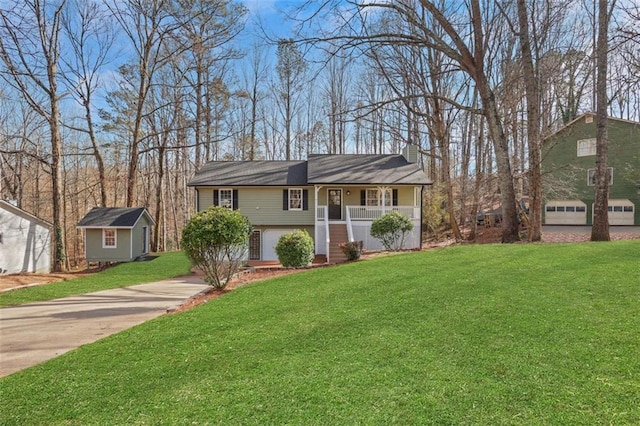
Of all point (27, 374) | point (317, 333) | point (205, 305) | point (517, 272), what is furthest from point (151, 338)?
point (517, 272)

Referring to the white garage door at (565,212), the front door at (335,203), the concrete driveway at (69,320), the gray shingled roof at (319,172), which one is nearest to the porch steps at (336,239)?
the front door at (335,203)

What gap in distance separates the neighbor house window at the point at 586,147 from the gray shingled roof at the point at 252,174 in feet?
58.2

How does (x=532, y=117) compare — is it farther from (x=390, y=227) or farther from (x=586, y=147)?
(x=586, y=147)

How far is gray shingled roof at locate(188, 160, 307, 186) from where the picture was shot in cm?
1784

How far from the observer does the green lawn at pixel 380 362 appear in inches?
106

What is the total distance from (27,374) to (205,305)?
112 inches

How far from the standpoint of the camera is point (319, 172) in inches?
712

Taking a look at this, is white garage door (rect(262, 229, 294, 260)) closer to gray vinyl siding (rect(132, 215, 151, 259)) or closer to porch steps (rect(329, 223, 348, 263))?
porch steps (rect(329, 223, 348, 263))

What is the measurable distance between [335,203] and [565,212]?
608 inches

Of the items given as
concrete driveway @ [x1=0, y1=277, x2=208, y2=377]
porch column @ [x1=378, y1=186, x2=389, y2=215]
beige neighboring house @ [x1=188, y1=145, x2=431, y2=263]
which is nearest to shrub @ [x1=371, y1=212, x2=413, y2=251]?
porch column @ [x1=378, y1=186, x2=389, y2=215]

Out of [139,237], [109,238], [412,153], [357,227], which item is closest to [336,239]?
[357,227]

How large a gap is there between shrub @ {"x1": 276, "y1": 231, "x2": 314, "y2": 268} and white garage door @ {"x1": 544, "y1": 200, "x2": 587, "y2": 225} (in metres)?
18.7

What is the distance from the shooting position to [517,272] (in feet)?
20.5

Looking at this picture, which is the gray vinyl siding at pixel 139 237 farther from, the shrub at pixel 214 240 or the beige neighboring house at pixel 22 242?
the shrub at pixel 214 240
